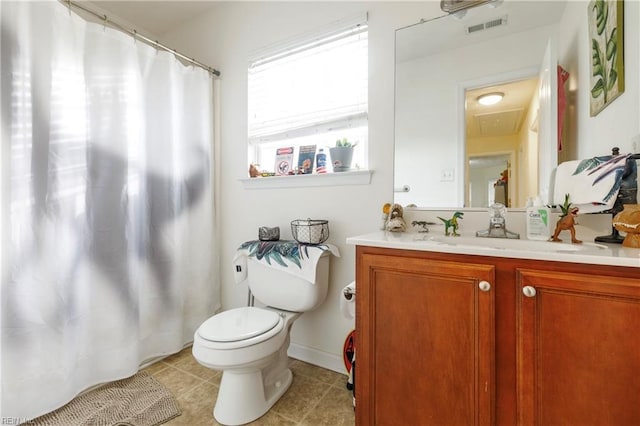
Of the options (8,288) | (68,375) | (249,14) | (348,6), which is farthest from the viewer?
(249,14)

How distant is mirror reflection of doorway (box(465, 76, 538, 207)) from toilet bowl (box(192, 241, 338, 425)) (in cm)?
89

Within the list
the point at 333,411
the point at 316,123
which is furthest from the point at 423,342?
the point at 316,123

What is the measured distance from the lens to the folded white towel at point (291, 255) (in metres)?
1.59

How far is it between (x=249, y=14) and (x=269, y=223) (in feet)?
5.03

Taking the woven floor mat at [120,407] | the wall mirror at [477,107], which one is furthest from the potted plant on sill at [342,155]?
the woven floor mat at [120,407]

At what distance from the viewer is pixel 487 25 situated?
1404mm

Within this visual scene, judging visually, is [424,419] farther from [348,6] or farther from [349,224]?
[348,6]

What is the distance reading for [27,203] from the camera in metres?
1.32

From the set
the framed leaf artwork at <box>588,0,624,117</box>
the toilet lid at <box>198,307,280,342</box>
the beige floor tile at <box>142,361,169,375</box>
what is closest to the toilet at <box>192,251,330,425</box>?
the toilet lid at <box>198,307,280,342</box>

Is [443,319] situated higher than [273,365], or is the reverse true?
[443,319]

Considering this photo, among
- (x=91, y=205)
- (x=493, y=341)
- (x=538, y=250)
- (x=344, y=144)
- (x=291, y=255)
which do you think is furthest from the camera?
(x=344, y=144)

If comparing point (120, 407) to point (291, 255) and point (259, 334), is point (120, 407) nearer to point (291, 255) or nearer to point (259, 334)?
point (259, 334)

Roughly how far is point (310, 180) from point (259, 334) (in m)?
0.95

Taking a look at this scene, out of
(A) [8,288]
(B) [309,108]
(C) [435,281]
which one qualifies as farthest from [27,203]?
(C) [435,281]
